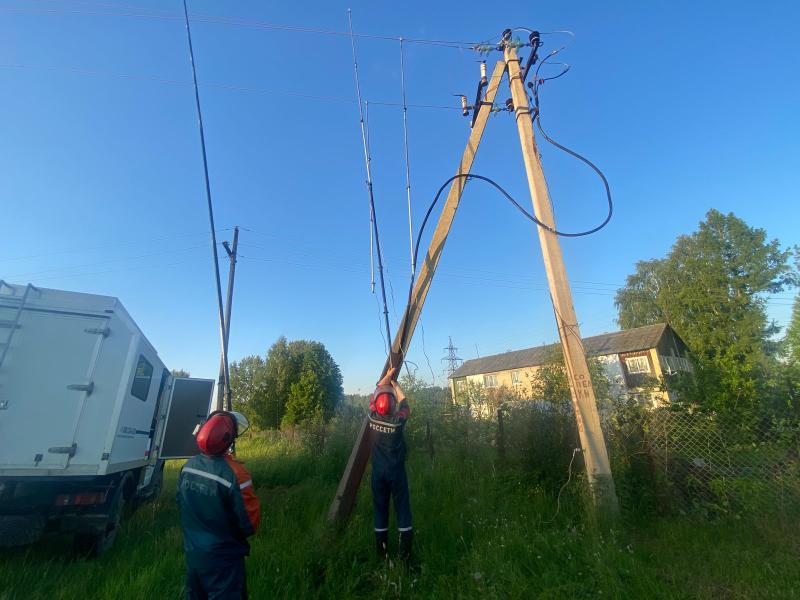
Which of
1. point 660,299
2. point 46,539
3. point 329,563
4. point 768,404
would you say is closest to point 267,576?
point 329,563

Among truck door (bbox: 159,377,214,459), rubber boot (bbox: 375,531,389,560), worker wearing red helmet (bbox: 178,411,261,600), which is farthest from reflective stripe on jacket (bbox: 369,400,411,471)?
truck door (bbox: 159,377,214,459)

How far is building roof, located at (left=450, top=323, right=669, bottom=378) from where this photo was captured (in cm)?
2919

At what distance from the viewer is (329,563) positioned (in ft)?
12.5

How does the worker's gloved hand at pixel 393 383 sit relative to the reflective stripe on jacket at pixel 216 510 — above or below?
above

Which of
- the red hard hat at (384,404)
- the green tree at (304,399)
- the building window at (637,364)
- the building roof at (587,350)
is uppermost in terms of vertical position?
the building roof at (587,350)

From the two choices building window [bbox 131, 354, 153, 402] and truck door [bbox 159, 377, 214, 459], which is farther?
truck door [bbox 159, 377, 214, 459]

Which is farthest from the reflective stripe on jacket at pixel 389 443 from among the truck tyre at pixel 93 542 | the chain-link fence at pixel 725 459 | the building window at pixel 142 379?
the building window at pixel 142 379

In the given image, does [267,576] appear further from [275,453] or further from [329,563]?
[275,453]

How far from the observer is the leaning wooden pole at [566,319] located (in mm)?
4441

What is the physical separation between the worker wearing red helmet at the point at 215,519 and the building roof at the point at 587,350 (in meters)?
18.7

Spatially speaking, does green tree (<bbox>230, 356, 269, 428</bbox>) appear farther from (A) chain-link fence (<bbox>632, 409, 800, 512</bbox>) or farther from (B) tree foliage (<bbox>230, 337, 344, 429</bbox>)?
(A) chain-link fence (<bbox>632, 409, 800, 512</bbox>)

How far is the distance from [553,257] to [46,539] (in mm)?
8476

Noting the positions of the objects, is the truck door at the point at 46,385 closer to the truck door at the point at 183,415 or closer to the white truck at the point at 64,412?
the white truck at the point at 64,412

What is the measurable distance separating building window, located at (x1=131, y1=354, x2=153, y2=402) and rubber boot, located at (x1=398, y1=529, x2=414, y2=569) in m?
4.33
